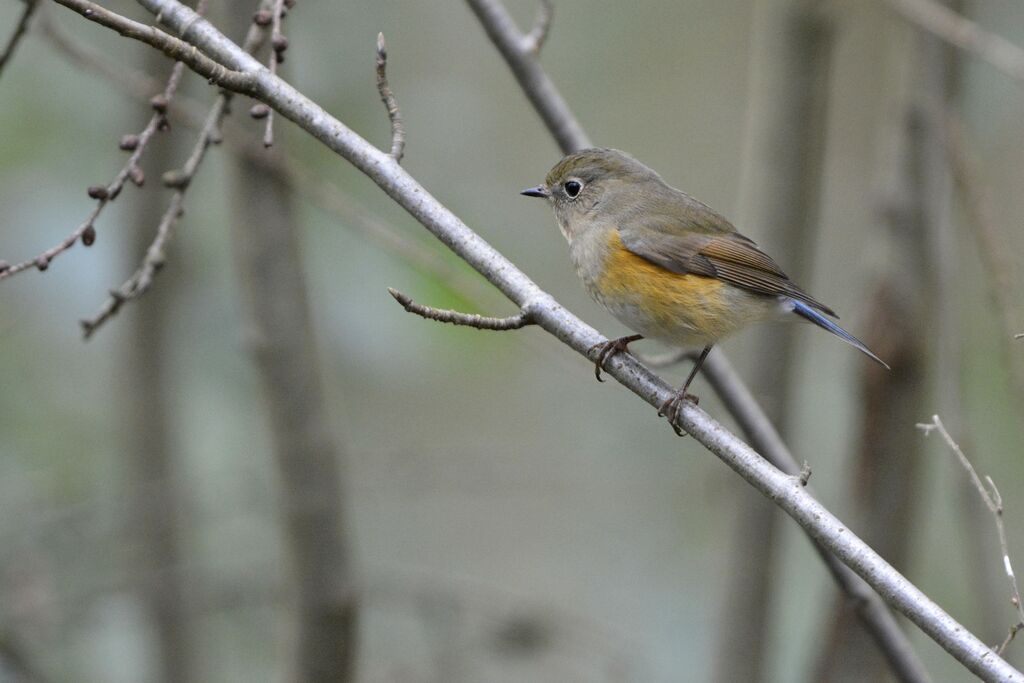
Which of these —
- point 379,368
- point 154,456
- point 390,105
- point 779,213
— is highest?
point 779,213

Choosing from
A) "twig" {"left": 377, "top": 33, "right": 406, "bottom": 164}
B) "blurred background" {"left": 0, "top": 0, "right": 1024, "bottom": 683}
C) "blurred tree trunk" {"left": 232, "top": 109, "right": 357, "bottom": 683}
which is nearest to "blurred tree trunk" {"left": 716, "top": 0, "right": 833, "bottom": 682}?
"blurred background" {"left": 0, "top": 0, "right": 1024, "bottom": 683}

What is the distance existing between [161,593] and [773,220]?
275 cm

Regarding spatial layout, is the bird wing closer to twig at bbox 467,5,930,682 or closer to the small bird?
the small bird

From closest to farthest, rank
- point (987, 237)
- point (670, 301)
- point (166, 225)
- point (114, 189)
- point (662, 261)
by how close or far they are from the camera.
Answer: point (114, 189)
point (166, 225)
point (987, 237)
point (670, 301)
point (662, 261)

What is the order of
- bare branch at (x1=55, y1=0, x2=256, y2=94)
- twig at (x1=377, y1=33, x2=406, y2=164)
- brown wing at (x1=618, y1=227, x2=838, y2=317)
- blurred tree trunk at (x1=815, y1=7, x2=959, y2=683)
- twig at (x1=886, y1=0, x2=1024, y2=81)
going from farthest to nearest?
1. blurred tree trunk at (x1=815, y1=7, x2=959, y2=683)
2. brown wing at (x1=618, y1=227, x2=838, y2=317)
3. twig at (x1=886, y1=0, x2=1024, y2=81)
4. twig at (x1=377, y1=33, x2=406, y2=164)
5. bare branch at (x1=55, y1=0, x2=256, y2=94)

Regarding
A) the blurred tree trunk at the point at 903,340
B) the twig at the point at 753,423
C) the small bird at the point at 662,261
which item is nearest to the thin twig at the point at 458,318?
the small bird at the point at 662,261

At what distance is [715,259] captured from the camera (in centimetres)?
355

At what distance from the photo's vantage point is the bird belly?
330 cm

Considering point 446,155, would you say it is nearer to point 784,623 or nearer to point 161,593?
point 161,593

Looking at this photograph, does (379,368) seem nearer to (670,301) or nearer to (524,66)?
(670,301)

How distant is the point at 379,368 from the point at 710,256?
4.91ft

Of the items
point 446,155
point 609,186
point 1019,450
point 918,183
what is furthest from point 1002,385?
point 446,155

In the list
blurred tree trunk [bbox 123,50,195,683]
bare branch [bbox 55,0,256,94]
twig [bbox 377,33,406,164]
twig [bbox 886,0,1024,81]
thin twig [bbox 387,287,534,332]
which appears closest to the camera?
bare branch [bbox 55,0,256,94]

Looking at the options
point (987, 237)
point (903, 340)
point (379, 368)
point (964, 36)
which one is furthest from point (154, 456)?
point (964, 36)
